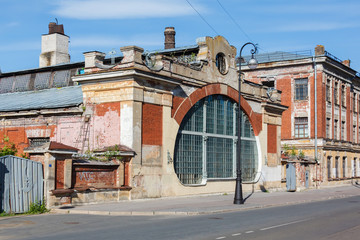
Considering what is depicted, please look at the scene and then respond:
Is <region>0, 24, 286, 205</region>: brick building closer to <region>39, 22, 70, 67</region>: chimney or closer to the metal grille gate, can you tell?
the metal grille gate

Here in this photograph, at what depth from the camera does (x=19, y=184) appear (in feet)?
57.6

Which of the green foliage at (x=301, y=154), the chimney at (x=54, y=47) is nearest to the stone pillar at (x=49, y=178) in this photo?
the chimney at (x=54, y=47)

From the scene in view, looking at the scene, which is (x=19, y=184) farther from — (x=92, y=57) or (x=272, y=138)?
(x=272, y=138)

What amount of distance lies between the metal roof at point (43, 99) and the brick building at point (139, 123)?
10 centimetres

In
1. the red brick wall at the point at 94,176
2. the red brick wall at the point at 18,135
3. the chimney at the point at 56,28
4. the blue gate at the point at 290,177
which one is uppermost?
the chimney at the point at 56,28

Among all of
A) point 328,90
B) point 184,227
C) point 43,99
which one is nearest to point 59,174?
A: point 184,227

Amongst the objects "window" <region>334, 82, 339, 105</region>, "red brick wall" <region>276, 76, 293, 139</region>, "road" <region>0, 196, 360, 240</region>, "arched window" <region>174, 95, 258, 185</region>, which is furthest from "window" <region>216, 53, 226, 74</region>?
"window" <region>334, 82, 339, 105</region>

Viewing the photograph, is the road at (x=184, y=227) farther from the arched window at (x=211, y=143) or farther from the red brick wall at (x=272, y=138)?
the red brick wall at (x=272, y=138)

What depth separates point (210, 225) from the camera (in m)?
14.5

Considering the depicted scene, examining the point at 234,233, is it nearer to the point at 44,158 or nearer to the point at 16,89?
the point at 44,158

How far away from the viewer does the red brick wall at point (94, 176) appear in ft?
66.5

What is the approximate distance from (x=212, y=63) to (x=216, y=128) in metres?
3.83

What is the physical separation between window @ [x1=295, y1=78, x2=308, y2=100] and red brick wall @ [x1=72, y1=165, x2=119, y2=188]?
30.3m

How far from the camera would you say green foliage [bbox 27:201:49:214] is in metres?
17.6
